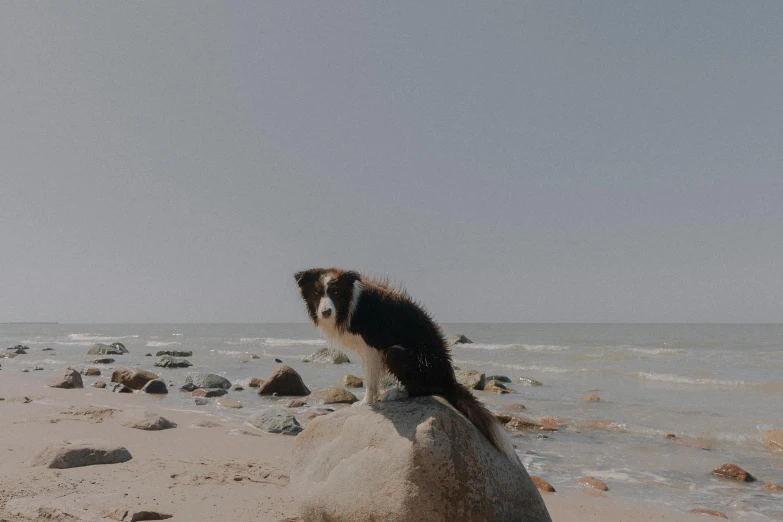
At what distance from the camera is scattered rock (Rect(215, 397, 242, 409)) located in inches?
515

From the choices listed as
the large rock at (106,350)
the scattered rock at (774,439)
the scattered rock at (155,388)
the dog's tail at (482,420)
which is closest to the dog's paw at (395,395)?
Answer: the dog's tail at (482,420)

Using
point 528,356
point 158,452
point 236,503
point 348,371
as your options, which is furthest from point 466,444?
point 528,356

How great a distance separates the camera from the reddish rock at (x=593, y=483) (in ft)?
22.6

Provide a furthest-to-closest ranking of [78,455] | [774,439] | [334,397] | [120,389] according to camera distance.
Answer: [120,389] < [334,397] < [774,439] < [78,455]

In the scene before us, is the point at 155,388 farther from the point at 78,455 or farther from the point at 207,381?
the point at 78,455

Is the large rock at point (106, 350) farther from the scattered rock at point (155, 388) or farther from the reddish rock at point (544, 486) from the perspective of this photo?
the reddish rock at point (544, 486)

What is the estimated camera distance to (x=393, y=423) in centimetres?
457

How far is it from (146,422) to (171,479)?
3699mm

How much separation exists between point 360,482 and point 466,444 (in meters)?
0.99

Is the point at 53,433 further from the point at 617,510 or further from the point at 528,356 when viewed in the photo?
the point at 528,356

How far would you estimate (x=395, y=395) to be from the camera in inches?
197

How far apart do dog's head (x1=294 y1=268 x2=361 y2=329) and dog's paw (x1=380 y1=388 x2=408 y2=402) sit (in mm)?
897

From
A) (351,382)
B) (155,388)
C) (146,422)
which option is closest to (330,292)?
(146,422)

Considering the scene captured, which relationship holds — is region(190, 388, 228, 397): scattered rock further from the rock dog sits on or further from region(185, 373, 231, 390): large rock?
the rock dog sits on
